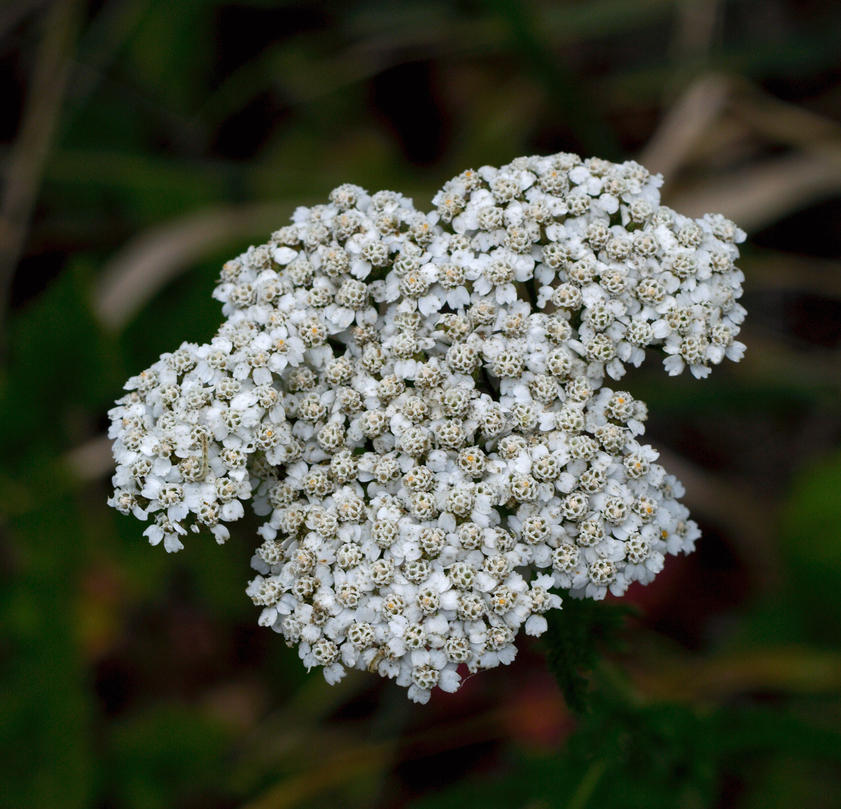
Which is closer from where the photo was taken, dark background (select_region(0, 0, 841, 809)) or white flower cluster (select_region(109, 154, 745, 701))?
white flower cluster (select_region(109, 154, 745, 701))

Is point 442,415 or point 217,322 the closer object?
point 442,415

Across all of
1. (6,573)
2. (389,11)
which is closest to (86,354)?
(6,573)

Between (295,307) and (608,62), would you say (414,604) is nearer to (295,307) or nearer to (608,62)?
(295,307)

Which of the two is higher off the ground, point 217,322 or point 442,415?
point 217,322
